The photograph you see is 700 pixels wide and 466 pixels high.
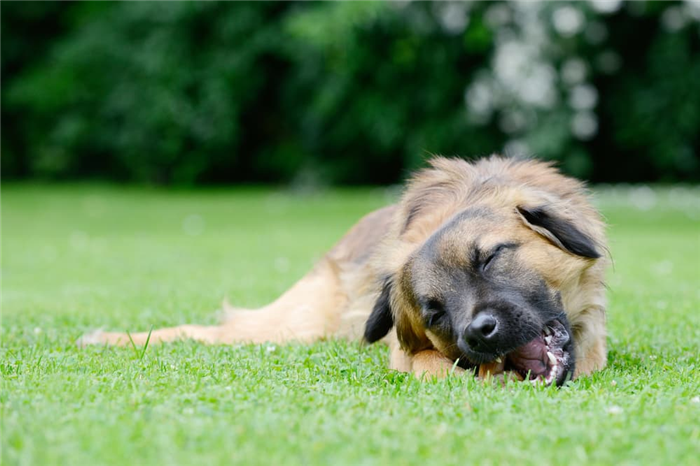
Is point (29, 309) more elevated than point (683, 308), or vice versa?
point (683, 308)

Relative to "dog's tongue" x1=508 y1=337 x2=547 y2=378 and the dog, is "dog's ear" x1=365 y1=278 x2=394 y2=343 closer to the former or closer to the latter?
the dog

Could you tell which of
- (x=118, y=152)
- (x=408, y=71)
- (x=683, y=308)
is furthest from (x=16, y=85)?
(x=683, y=308)

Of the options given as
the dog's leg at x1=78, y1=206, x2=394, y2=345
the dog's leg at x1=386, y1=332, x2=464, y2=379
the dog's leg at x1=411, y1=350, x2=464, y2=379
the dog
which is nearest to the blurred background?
the dog's leg at x1=78, y1=206, x2=394, y2=345

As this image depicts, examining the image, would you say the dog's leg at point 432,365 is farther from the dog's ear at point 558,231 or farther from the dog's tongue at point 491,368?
the dog's ear at point 558,231

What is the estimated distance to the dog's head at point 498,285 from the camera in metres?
4.39

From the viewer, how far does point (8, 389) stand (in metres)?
3.86

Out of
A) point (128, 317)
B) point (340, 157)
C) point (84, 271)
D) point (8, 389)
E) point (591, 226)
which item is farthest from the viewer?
point (340, 157)

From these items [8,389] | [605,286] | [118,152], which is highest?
[605,286]

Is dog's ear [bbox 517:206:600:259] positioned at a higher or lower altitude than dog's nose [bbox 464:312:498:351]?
higher

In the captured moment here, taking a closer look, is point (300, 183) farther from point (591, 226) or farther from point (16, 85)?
point (591, 226)

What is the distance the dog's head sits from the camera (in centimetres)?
439

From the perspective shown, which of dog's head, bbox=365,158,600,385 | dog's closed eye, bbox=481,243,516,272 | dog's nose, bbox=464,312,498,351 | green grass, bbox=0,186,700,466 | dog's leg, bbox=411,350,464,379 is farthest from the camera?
dog's closed eye, bbox=481,243,516,272

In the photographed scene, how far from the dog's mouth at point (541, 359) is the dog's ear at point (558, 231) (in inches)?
17.7

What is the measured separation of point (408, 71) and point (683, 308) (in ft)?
66.5
